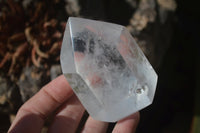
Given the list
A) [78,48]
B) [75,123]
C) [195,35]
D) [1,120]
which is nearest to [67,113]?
[75,123]

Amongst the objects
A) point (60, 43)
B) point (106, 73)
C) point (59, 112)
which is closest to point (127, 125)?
point (106, 73)

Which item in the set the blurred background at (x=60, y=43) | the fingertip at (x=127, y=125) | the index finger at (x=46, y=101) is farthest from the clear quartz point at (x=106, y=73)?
the blurred background at (x=60, y=43)

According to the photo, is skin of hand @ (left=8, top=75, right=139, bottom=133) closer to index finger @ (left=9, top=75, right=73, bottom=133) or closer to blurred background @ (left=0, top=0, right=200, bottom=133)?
index finger @ (left=9, top=75, right=73, bottom=133)

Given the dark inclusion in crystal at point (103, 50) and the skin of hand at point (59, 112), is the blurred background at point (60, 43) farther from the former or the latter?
the dark inclusion in crystal at point (103, 50)

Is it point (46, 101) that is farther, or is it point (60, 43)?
point (60, 43)

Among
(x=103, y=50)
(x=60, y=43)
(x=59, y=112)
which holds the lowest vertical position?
(x=59, y=112)

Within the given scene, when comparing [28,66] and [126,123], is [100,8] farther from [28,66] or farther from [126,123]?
[126,123]

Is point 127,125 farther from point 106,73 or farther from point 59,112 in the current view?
point 59,112
